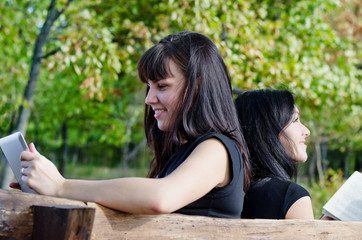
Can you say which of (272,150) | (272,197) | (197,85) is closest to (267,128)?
(272,150)

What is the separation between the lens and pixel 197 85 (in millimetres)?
1941

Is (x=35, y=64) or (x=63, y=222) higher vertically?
(x=35, y=64)

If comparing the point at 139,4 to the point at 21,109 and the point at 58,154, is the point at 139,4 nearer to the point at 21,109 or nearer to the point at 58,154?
the point at 21,109

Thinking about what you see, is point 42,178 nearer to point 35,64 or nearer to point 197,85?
point 197,85

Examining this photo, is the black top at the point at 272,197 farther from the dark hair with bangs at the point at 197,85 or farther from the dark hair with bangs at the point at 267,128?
the dark hair with bangs at the point at 197,85

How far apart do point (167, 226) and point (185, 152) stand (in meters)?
0.33

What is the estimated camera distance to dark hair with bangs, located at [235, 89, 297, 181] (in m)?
2.54

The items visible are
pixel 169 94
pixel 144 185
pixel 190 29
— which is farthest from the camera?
pixel 190 29

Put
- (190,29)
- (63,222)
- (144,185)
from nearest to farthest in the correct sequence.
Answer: (63,222)
(144,185)
(190,29)

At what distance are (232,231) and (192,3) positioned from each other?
15.7 feet

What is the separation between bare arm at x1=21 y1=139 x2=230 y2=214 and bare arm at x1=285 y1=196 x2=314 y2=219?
28.6 inches

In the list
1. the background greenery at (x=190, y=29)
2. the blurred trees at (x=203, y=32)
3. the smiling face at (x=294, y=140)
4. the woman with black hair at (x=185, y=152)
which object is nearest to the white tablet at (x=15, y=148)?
the woman with black hair at (x=185, y=152)

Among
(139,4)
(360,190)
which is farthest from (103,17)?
(360,190)

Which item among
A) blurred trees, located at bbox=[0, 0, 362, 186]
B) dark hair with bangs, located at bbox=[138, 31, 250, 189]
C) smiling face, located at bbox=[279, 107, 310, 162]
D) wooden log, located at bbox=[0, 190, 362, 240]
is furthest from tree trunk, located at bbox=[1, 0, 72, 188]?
wooden log, located at bbox=[0, 190, 362, 240]
